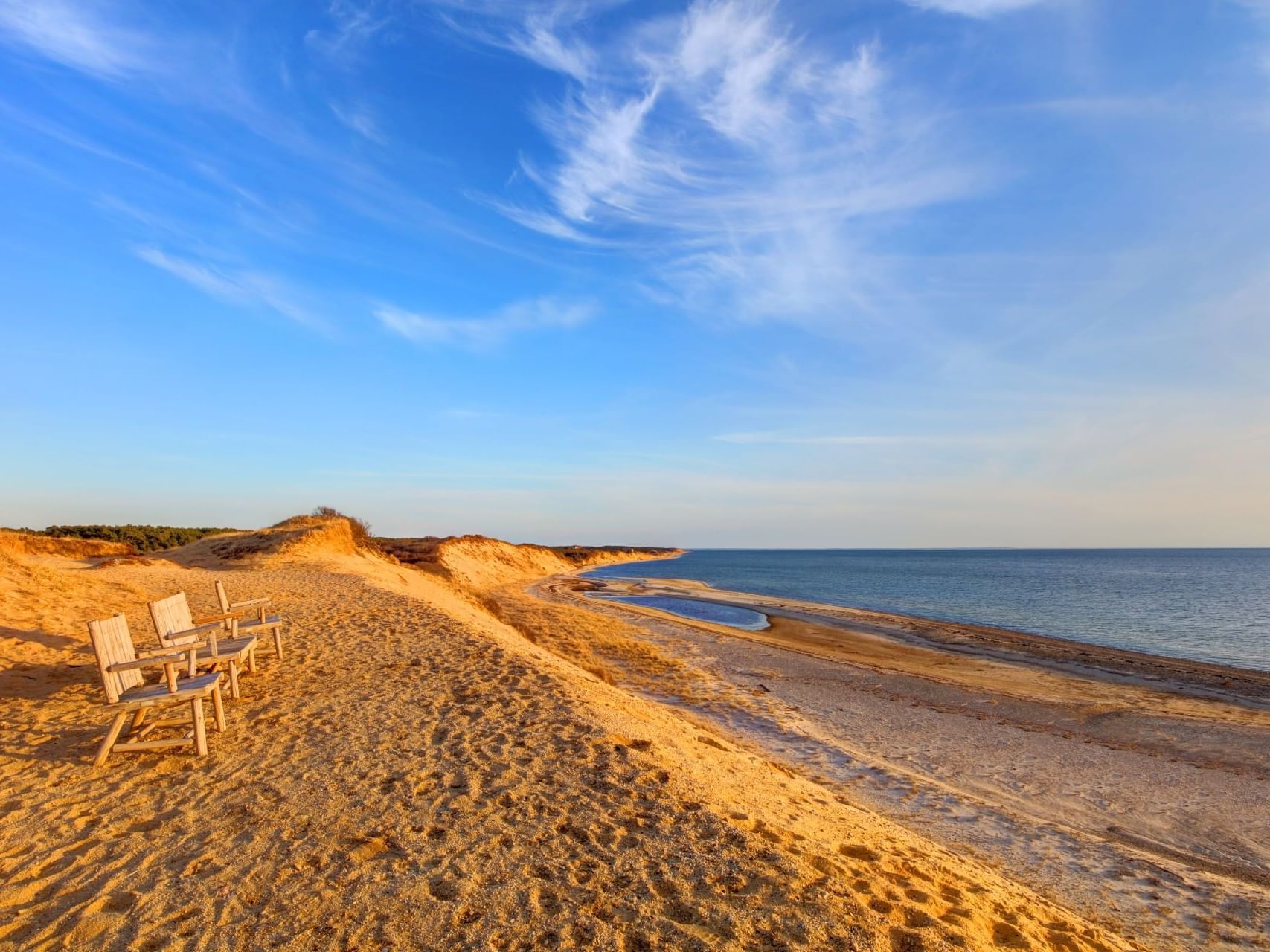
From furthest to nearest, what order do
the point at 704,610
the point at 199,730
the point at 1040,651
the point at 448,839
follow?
the point at 704,610 → the point at 1040,651 → the point at 199,730 → the point at 448,839

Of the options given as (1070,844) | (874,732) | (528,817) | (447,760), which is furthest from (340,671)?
(1070,844)

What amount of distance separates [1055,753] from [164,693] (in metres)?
11.0

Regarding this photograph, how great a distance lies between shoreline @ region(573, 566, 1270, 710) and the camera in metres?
15.7

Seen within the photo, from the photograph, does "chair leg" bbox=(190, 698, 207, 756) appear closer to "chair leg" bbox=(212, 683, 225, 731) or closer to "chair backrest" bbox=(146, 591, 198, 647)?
"chair leg" bbox=(212, 683, 225, 731)

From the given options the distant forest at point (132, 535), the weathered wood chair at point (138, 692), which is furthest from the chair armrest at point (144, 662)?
the distant forest at point (132, 535)

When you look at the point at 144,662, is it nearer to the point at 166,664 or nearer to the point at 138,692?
the point at 166,664

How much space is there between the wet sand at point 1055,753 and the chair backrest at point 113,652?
7120 mm

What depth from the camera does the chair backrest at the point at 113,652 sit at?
5770 millimetres

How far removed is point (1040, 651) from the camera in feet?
66.2

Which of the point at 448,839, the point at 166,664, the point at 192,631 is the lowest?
the point at 448,839

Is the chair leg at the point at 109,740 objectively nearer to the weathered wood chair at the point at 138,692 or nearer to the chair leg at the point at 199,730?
the weathered wood chair at the point at 138,692

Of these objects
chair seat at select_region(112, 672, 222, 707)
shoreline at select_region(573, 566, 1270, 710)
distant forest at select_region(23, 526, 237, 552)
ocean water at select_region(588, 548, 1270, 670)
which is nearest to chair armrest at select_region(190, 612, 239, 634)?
chair seat at select_region(112, 672, 222, 707)

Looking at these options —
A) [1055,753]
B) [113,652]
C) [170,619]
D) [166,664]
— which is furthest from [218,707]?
[1055,753]

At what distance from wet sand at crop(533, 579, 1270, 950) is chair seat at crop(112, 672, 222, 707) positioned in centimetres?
643
